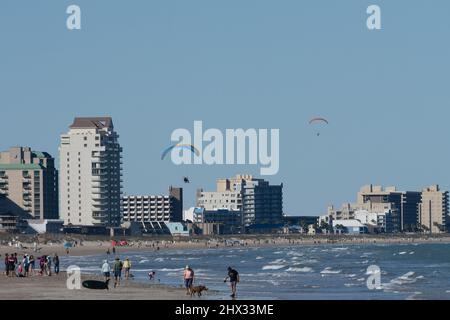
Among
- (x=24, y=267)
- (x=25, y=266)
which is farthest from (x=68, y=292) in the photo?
(x=24, y=267)

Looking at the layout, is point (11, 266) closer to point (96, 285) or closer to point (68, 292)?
point (96, 285)

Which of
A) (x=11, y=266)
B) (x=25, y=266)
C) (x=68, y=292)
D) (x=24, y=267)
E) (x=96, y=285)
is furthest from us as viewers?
(x=24, y=267)

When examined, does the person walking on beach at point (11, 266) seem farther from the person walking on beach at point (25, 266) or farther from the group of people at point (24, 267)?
the person walking on beach at point (25, 266)

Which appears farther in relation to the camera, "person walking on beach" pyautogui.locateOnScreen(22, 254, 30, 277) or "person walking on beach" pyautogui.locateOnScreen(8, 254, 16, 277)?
"person walking on beach" pyautogui.locateOnScreen(22, 254, 30, 277)

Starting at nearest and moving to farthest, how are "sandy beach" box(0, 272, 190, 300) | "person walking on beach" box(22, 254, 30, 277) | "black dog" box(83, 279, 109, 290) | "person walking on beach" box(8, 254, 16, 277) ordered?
1. "sandy beach" box(0, 272, 190, 300)
2. "black dog" box(83, 279, 109, 290)
3. "person walking on beach" box(8, 254, 16, 277)
4. "person walking on beach" box(22, 254, 30, 277)

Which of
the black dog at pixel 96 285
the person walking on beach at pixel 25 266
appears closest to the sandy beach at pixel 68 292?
the black dog at pixel 96 285

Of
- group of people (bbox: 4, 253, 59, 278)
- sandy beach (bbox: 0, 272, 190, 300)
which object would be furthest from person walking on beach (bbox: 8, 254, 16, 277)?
sandy beach (bbox: 0, 272, 190, 300)

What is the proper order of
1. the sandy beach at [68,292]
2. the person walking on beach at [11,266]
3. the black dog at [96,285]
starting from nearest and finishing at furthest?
the sandy beach at [68,292] → the black dog at [96,285] → the person walking on beach at [11,266]

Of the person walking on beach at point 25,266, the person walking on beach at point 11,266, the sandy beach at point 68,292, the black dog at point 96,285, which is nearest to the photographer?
the sandy beach at point 68,292

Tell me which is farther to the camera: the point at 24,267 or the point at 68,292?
the point at 24,267

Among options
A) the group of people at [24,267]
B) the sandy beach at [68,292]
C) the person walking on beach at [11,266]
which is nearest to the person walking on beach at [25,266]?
the group of people at [24,267]

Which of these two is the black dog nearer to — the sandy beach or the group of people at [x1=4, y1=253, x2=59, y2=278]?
the sandy beach

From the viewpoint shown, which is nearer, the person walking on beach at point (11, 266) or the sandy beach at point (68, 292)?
the sandy beach at point (68, 292)
